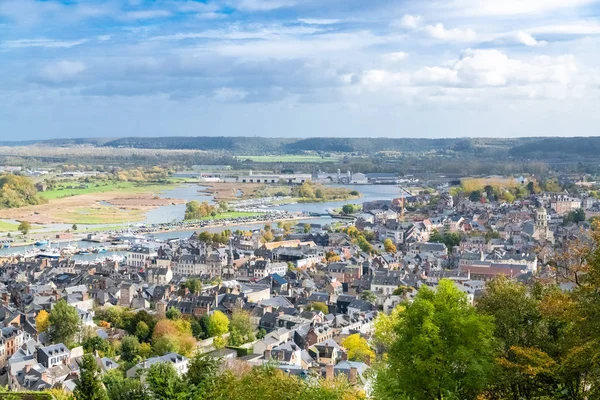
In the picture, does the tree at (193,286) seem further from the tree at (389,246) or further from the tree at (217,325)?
the tree at (389,246)

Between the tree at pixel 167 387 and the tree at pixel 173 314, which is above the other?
the tree at pixel 167 387

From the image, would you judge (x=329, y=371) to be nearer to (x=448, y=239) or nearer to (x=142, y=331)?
(x=142, y=331)

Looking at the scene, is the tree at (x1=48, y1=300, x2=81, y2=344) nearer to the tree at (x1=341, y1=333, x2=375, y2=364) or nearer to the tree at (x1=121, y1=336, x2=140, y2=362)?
the tree at (x1=121, y1=336, x2=140, y2=362)

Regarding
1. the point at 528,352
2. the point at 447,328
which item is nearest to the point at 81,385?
the point at 447,328

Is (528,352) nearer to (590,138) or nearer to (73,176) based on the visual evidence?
(73,176)

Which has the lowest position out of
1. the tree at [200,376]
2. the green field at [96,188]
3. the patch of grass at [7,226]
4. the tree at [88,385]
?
the patch of grass at [7,226]

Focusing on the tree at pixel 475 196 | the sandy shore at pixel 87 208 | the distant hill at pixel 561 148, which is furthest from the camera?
the distant hill at pixel 561 148

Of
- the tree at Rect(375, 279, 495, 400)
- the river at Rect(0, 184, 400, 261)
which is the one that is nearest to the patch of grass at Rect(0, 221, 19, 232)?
the river at Rect(0, 184, 400, 261)

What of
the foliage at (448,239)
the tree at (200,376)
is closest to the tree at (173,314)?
the tree at (200,376)
